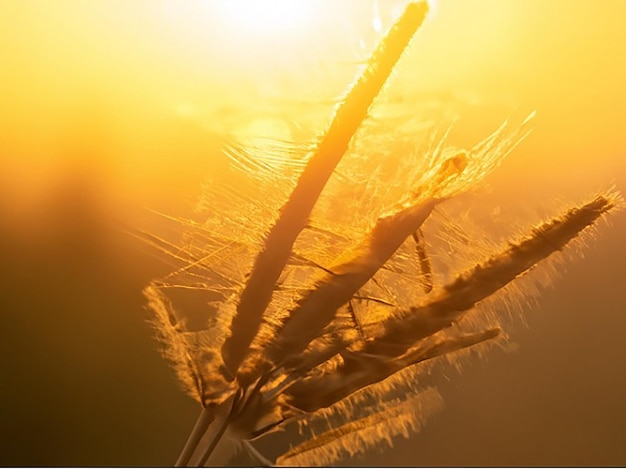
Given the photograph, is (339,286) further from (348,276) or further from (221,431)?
(221,431)

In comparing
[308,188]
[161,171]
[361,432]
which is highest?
[161,171]

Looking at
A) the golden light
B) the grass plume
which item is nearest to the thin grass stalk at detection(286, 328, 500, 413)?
the grass plume

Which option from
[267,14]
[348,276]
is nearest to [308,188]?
[348,276]

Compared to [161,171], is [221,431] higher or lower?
lower

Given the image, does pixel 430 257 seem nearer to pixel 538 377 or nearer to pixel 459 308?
pixel 459 308

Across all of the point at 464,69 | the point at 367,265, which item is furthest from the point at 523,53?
the point at 367,265

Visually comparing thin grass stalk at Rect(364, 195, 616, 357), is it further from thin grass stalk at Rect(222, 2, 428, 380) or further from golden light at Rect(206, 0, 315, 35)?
golden light at Rect(206, 0, 315, 35)
